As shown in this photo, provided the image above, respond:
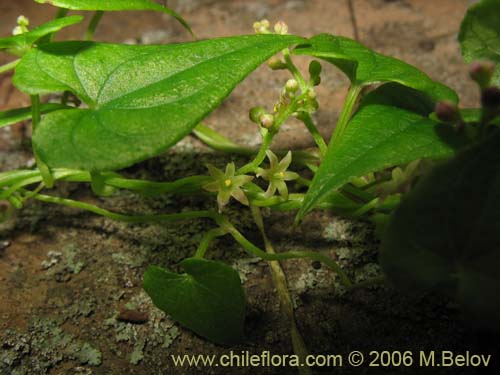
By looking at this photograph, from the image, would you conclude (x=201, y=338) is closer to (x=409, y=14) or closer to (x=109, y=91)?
(x=109, y=91)

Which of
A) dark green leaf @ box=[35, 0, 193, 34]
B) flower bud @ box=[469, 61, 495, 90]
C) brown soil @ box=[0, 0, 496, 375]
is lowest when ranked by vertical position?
brown soil @ box=[0, 0, 496, 375]

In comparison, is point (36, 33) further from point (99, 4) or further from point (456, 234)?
point (456, 234)

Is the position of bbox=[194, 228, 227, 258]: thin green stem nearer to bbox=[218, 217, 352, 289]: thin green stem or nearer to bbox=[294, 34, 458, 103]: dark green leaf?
bbox=[218, 217, 352, 289]: thin green stem

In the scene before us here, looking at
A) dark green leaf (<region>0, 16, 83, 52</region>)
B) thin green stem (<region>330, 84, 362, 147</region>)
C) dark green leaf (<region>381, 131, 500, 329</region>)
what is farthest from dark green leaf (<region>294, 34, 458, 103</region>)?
dark green leaf (<region>0, 16, 83, 52</region>)

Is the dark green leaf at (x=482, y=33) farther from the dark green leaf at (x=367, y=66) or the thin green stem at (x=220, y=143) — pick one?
the thin green stem at (x=220, y=143)

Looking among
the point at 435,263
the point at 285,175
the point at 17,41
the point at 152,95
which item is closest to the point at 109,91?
the point at 152,95

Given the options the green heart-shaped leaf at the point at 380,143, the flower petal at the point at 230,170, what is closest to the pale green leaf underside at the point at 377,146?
the green heart-shaped leaf at the point at 380,143

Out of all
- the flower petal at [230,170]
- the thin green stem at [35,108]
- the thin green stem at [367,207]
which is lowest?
the thin green stem at [367,207]
